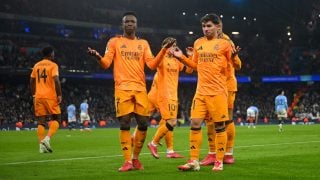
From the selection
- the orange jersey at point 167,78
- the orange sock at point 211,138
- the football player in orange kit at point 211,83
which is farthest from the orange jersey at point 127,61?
the orange jersey at point 167,78

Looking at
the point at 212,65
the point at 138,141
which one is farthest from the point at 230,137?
the point at 138,141

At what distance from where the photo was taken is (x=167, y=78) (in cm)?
1256

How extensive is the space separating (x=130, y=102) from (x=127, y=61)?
75 centimetres

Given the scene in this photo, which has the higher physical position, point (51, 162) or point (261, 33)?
point (261, 33)

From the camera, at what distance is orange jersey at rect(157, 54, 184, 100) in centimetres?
1246

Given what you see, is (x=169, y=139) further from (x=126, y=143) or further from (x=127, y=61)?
(x=127, y=61)

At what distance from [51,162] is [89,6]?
48.2m

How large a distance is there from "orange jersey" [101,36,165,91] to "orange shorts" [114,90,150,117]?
0.09m

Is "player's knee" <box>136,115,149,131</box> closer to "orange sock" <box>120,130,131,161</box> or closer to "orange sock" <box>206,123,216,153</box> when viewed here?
"orange sock" <box>120,130,131,161</box>

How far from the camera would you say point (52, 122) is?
14445 millimetres

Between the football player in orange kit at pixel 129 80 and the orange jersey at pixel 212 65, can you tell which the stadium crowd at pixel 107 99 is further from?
the orange jersey at pixel 212 65

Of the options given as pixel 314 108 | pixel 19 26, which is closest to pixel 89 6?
pixel 19 26

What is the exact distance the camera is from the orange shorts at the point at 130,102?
9.22 meters

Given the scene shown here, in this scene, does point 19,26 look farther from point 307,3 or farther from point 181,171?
point 181,171
